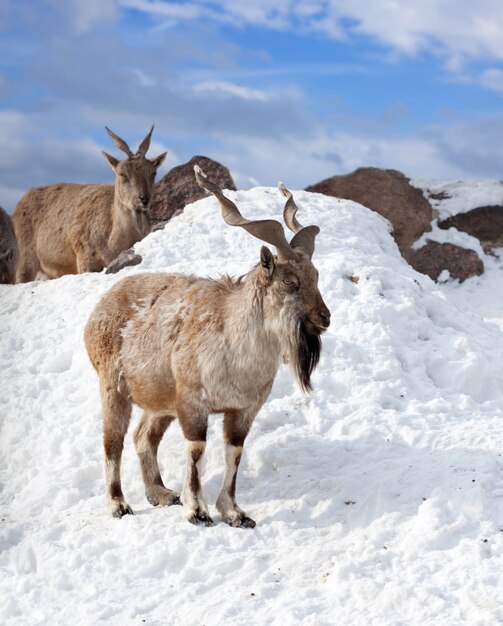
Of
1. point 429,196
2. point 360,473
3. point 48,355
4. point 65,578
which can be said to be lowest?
point 65,578

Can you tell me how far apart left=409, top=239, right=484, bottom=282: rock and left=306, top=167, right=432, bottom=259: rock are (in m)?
0.28

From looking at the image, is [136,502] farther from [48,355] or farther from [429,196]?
[429,196]

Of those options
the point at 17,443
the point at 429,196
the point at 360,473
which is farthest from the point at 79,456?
the point at 429,196

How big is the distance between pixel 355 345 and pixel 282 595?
437 centimetres

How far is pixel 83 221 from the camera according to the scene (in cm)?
1706

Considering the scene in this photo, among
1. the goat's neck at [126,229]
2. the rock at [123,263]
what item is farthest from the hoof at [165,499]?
the goat's neck at [126,229]

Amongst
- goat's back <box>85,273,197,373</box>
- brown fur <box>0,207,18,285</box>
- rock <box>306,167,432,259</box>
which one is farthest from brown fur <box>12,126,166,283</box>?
goat's back <box>85,273,197,373</box>

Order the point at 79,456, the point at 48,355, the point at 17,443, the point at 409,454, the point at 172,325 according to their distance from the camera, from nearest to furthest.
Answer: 1. the point at 172,325
2. the point at 409,454
3. the point at 79,456
4. the point at 17,443
5. the point at 48,355

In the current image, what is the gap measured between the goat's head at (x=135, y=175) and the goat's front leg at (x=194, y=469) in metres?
9.18

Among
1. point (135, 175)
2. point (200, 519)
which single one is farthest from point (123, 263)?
point (200, 519)

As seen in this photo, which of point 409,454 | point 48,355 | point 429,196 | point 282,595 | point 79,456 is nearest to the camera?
point 282,595

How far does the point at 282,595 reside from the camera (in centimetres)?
642

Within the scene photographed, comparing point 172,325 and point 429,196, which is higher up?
point 429,196

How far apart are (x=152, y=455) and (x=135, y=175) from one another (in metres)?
8.78
